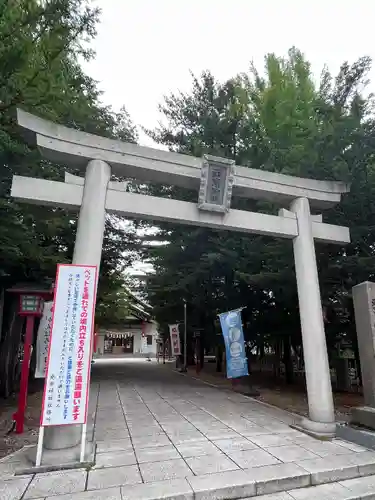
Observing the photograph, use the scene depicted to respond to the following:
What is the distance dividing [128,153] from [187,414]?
5.71 m

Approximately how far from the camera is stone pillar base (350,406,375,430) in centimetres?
558

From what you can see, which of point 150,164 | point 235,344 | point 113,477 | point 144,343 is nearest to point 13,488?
point 113,477

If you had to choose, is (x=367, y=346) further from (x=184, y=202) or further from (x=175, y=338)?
(x=175, y=338)

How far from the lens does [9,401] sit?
9.27 m

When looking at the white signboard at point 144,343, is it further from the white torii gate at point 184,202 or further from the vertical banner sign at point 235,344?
the white torii gate at point 184,202

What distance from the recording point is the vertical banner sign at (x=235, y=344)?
28.4 ft

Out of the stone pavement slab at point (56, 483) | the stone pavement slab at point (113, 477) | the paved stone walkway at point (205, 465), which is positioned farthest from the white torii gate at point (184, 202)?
the stone pavement slab at point (113, 477)

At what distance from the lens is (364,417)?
576cm

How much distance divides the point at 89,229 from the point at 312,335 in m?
4.39

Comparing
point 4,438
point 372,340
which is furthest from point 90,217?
point 372,340

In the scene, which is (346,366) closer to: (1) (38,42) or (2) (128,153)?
(2) (128,153)

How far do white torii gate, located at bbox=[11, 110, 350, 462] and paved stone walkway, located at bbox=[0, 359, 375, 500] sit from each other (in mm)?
641

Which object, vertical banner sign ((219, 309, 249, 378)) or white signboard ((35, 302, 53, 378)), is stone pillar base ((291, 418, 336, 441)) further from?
white signboard ((35, 302, 53, 378))

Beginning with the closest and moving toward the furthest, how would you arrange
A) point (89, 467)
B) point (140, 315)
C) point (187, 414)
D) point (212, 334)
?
point (89, 467), point (187, 414), point (212, 334), point (140, 315)
